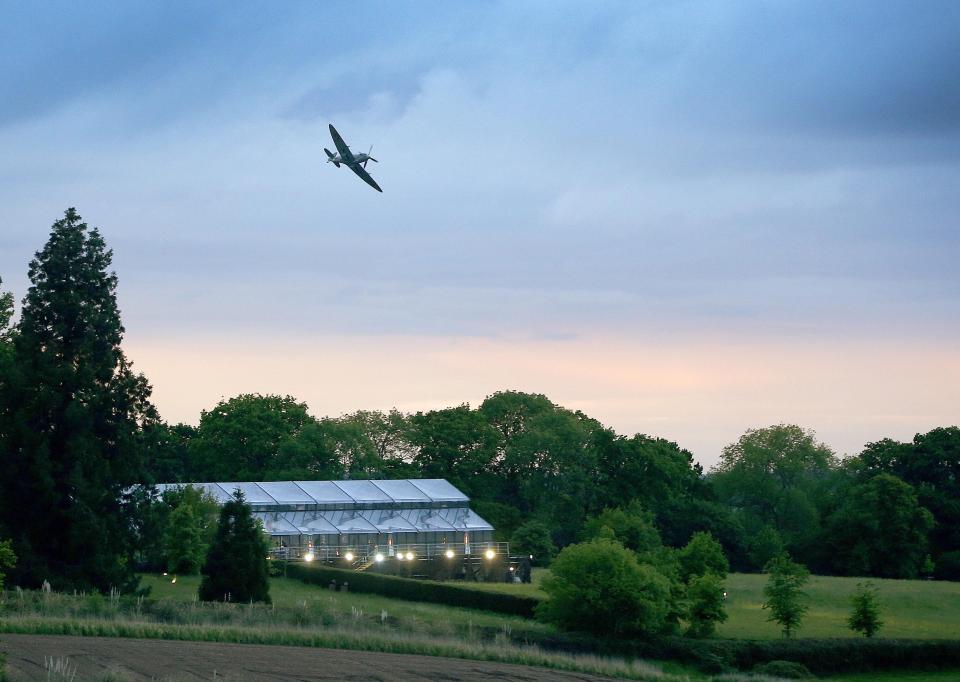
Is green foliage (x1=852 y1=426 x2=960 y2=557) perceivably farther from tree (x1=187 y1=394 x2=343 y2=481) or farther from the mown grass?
tree (x1=187 y1=394 x2=343 y2=481)

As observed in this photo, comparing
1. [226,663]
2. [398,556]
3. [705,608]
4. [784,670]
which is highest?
[398,556]

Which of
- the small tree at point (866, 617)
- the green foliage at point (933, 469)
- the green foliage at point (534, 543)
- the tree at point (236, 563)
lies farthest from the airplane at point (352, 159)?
the green foliage at point (933, 469)

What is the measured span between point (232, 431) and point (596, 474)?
33453mm

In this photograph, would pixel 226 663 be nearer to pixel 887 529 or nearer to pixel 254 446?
pixel 887 529

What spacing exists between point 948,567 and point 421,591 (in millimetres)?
50351

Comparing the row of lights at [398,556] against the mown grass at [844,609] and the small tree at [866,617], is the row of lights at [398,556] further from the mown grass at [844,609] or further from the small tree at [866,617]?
the small tree at [866,617]

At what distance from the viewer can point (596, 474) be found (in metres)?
94.6

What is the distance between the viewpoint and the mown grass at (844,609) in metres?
53.1

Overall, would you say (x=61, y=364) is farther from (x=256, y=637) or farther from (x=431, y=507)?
(x=431, y=507)

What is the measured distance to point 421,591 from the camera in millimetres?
57219

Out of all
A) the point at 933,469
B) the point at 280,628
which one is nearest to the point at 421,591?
the point at 280,628

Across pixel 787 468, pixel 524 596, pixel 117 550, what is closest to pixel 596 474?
pixel 787 468

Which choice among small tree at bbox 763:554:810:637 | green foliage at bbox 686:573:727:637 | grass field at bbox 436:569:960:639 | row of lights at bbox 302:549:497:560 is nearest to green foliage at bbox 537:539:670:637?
green foliage at bbox 686:573:727:637

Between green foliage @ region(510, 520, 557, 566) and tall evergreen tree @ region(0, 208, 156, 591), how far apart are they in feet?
115
